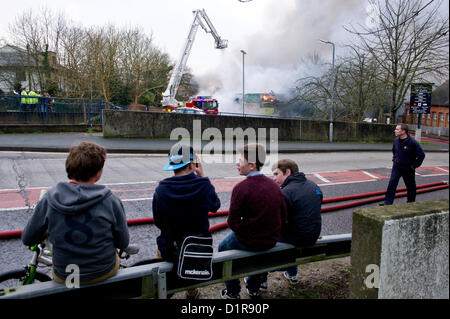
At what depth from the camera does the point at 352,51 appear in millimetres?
A: 24000

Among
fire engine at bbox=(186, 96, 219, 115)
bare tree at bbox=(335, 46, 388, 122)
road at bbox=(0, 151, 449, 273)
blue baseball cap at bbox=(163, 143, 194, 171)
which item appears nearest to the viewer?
blue baseball cap at bbox=(163, 143, 194, 171)

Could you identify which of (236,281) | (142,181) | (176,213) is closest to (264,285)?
(236,281)

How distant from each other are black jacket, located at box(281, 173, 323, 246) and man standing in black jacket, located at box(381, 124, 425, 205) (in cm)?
394

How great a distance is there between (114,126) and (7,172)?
7326mm

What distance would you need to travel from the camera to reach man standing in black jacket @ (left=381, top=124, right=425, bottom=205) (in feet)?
20.9

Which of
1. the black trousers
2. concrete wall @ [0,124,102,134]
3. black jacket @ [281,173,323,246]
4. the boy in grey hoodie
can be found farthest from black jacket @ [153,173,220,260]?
concrete wall @ [0,124,102,134]

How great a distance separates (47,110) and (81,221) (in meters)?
16.5

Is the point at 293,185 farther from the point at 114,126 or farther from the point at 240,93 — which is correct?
the point at 240,93

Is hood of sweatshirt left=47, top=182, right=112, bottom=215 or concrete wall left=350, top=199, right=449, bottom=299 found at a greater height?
hood of sweatshirt left=47, top=182, right=112, bottom=215

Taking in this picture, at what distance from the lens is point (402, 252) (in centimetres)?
229

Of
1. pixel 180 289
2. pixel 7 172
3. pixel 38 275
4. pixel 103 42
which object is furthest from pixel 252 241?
pixel 103 42

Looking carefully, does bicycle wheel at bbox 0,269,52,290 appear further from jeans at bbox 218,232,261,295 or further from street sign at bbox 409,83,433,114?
street sign at bbox 409,83,433,114

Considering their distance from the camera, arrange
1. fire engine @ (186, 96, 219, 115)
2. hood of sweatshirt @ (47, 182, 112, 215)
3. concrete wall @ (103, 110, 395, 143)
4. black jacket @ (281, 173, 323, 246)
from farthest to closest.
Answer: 1. fire engine @ (186, 96, 219, 115)
2. concrete wall @ (103, 110, 395, 143)
3. black jacket @ (281, 173, 323, 246)
4. hood of sweatshirt @ (47, 182, 112, 215)

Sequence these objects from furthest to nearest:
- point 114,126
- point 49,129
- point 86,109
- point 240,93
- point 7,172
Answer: point 240,93, point 86,109, point 49,129, point 114,126, point 7,172
